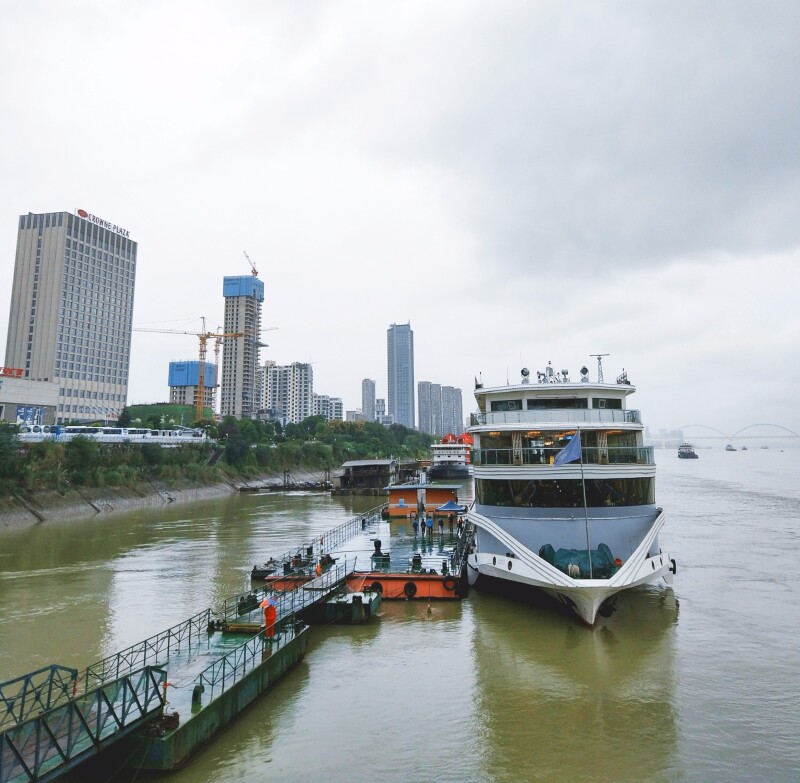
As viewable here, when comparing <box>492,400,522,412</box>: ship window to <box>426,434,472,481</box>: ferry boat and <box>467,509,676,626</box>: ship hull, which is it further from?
<box>426,434,472,481</box>: ferry boat

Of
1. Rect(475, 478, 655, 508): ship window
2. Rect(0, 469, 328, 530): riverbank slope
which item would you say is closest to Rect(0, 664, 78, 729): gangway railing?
Rect(475, 478, 655, 508): ship window

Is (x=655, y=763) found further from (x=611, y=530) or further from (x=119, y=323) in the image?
(x=119, y=323)

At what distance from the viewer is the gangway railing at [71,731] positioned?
31.6 feet

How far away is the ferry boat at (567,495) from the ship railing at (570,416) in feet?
0.15

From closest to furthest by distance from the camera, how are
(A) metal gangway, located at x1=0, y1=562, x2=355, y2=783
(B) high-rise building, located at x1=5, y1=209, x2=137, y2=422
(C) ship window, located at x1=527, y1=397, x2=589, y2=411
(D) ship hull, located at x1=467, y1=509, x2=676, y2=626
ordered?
(A) metal gangway, located at x1=0, y1=562, x2=355, y2=783, (D) ship hull, located at x1=467, y1=509, x2=676, y2=626, (C) ship window, located at x1=527, y1=397, x2=589, y2=411, (B) high-rise building, located at x1=5, y1=209, x2=137, y2=422

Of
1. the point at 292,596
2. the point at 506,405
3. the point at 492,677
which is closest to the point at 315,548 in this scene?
the point at 292,596

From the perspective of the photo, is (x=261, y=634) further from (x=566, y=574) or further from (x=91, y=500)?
(x=91, y=500)

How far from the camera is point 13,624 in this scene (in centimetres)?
2284

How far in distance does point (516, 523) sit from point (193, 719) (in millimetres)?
14192

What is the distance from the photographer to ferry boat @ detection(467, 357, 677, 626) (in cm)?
2084

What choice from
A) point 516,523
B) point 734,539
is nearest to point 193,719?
point 516,523

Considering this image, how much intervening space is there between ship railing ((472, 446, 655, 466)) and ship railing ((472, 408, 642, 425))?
5.00 feet

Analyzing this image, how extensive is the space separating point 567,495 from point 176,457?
7278cm

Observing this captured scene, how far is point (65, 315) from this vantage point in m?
141
